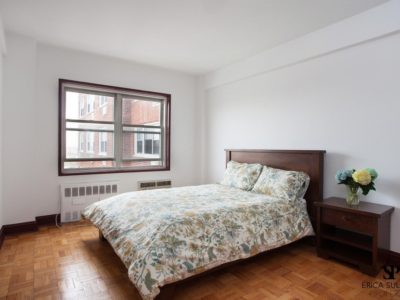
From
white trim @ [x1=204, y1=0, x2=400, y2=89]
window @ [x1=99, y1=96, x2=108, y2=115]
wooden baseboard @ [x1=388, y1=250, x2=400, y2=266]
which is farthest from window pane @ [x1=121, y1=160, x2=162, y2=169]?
wooden baseboard @ [x1=388, y1=250, x2=400, y2=266]

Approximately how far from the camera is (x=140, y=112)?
14.2 ft

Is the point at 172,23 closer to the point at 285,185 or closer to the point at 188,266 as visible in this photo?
the point at 285,185

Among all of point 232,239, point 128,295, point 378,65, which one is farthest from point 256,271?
point 378,65

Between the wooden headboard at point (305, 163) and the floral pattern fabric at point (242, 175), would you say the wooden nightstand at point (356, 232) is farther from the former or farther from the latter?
the floral pattern fabric at point (242, 175)

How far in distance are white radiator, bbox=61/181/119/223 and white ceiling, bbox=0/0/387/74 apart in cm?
203

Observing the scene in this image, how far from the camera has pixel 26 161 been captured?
10.3 ft

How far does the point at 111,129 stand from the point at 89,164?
67 cm

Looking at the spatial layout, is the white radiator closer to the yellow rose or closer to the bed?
the bed

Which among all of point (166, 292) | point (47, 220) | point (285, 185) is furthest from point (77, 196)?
point (285, 185)

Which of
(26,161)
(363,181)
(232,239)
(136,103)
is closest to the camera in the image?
(232,239)

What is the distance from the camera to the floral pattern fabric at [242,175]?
3.22 metres

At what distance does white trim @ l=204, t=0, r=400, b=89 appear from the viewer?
7.61ft

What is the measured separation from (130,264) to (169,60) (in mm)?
3179

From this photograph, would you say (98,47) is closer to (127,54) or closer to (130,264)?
(127,54)
